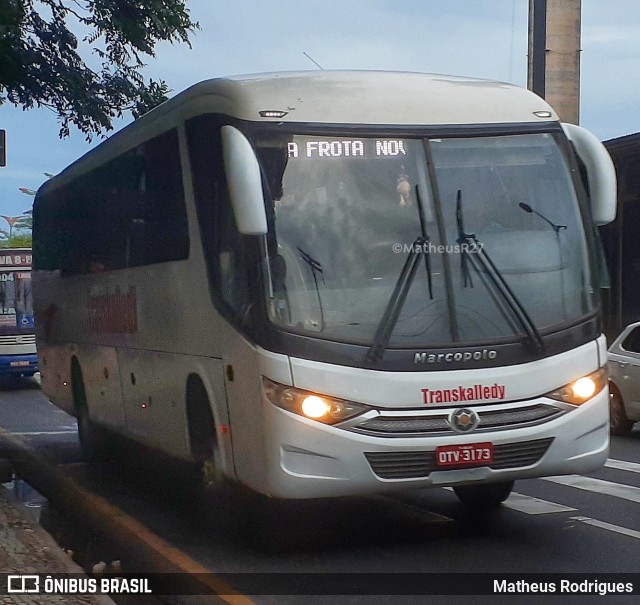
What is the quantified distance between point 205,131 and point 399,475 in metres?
2.91

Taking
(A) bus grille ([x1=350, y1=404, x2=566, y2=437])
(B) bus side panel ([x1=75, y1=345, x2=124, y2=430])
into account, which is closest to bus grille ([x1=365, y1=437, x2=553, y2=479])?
(A) bus grille ([x1=350, y1=404, x2=566, y2=437])

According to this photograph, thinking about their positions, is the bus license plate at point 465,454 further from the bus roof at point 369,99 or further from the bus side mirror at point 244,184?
the bus roof at point 369,99

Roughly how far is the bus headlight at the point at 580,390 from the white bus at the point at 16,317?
22.4 metres

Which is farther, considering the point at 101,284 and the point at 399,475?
the point at 101,284

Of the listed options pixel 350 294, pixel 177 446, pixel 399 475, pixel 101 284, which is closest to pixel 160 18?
pixel 101 284

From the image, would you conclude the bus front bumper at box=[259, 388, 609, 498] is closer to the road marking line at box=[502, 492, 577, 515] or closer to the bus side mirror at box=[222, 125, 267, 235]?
the bus side mirror at box=[222, 125, 267, 235]

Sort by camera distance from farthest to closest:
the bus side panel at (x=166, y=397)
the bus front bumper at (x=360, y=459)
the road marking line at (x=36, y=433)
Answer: the road marking line at (x=36, y=433) → the bus side panel at (x=166, y=397) → the bus front bumper at (x=360, y=459)

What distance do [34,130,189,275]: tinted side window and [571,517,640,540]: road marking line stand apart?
11.9 feet

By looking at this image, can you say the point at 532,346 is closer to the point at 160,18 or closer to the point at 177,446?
the point at 177,446

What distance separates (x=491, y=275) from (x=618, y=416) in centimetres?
849

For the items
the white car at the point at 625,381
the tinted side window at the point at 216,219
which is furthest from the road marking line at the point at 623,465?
the tinted side window at the point at 216,219

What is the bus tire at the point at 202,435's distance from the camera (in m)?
9.16

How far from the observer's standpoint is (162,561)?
27.1 ft

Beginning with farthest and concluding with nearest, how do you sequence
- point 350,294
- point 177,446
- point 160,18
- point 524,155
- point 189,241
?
point 160,18 → point 177,446 → point 189,241 → point 524,155 → point 350,294
